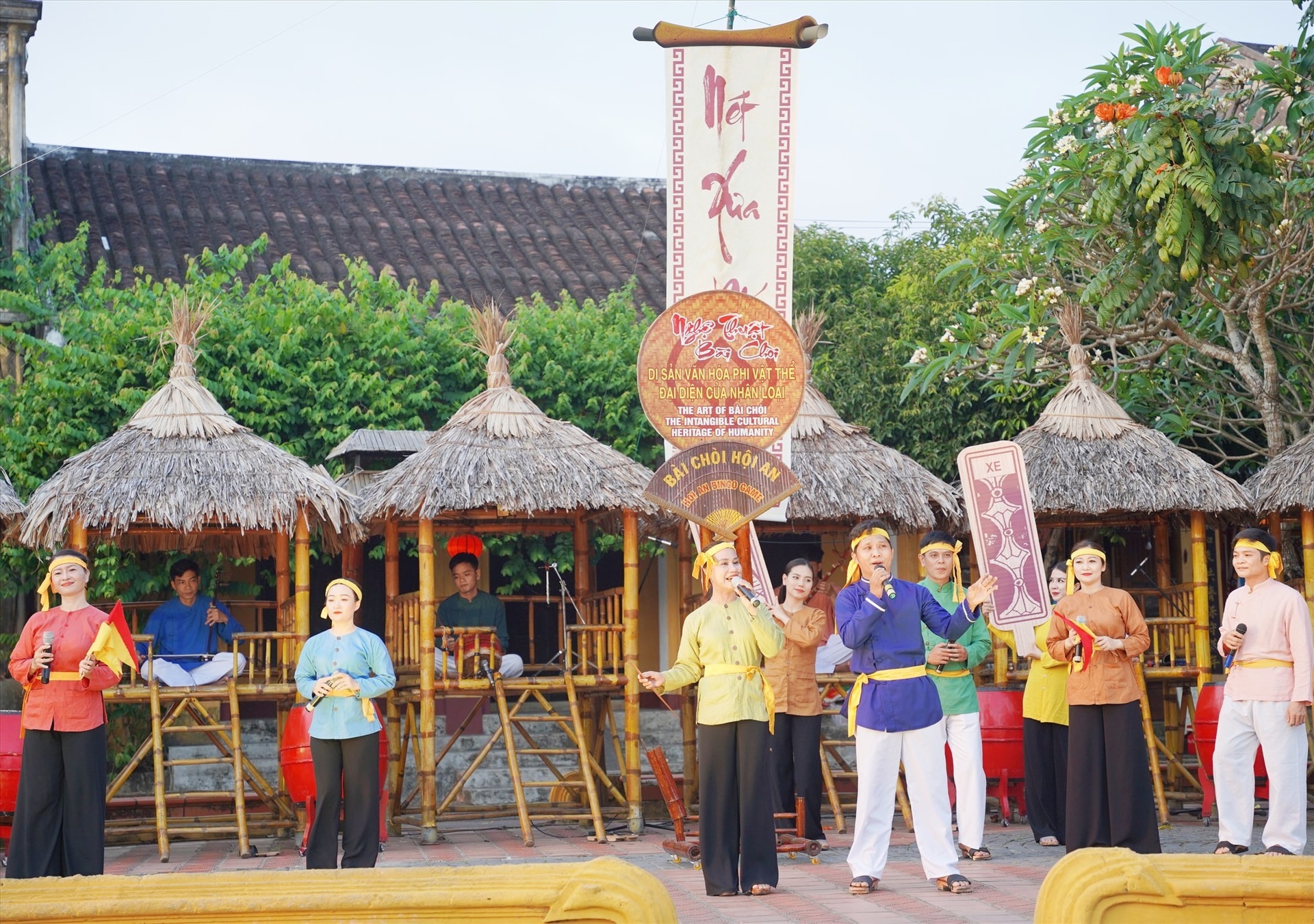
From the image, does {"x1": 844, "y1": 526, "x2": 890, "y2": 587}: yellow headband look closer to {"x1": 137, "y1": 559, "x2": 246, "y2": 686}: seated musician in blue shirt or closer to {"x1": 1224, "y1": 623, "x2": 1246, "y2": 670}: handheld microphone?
{"x1": 1224, "y1": 623, "x2": 1246, "y2": 670}: handheld microphone

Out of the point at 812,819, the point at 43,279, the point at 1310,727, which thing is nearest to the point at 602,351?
the point at 43,279

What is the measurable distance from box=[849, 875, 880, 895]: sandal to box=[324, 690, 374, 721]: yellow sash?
8.20ft

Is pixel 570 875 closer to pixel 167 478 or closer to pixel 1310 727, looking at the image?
pixel 167 478

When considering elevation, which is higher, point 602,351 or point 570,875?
point 602,351

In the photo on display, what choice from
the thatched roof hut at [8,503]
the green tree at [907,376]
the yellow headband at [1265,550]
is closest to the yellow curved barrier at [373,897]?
the yellow headband at [1265,550]

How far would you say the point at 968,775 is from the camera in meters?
7.61

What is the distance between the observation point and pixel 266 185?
52.7 feet

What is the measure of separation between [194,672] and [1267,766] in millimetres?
6299

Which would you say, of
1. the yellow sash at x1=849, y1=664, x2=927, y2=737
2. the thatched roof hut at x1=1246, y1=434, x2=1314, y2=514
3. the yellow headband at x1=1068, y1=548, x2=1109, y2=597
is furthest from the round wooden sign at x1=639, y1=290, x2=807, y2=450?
the thatched roof hut at x1=1246, y1=434, x2=1314, y2=514

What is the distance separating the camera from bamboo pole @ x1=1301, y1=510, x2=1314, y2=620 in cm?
995

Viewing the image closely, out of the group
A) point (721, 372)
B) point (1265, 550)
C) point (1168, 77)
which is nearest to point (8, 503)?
point (721, 372)

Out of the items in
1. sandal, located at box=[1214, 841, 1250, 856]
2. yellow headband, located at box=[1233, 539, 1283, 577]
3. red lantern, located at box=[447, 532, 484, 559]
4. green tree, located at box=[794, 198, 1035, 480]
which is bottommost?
sandal, located at box=[1214, 841, 1250, 856]

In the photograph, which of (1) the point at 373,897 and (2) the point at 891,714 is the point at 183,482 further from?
(1) the point at 373,897

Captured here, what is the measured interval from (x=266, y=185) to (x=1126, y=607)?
11.4 metres
